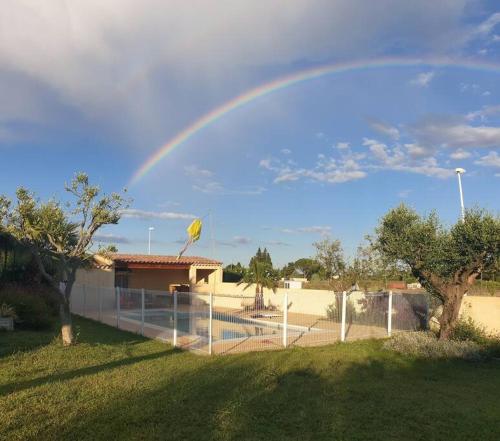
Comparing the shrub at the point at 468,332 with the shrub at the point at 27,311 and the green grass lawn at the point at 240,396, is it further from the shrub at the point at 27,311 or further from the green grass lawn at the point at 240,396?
the shrub at the point at 27,311

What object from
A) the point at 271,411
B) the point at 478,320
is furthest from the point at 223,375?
the point at 478,320

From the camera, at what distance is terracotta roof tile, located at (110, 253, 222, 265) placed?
27681 mm

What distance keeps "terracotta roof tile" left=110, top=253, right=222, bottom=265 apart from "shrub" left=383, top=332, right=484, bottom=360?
18.4m

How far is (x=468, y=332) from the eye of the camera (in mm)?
13070

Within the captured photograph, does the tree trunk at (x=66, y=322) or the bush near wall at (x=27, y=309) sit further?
the bush near wall at (x=27, y=309)

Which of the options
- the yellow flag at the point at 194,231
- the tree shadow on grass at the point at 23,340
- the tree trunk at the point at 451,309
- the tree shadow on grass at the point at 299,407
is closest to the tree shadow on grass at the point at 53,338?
the tree shadow on grass at the point at 23,340

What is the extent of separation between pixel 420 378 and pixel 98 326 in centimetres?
1140

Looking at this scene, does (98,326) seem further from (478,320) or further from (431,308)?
(478,320)

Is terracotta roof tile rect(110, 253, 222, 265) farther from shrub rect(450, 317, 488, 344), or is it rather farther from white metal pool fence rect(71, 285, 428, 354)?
shrub rect(450, 317, 488, 344)

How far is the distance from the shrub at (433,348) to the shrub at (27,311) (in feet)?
33.8

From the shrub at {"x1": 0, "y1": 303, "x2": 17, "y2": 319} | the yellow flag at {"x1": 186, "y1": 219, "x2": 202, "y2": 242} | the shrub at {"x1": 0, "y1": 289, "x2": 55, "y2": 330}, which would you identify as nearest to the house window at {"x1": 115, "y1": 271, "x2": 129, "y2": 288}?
the yellow flag at {"x1": 186, "y1": 219, "x2": 202, "y2": 242}

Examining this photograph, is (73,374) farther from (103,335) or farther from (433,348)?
(433,348)

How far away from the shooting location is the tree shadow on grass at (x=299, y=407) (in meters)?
5.55

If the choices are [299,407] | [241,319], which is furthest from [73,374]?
[241,319]
